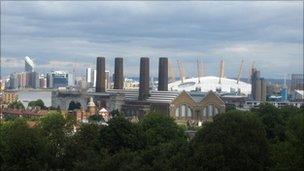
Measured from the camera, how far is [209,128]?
33125mm

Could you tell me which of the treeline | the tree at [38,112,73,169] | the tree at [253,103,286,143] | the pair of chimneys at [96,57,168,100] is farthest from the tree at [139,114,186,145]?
the pair of chimneys at [96,57,168,100]

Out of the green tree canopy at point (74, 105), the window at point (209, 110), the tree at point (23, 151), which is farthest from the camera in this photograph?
the green tree canopy at point (74, 105)

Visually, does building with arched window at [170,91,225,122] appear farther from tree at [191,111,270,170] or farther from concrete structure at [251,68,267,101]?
tree at [191,111,270,170]

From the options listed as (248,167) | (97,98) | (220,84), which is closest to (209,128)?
(248,167)

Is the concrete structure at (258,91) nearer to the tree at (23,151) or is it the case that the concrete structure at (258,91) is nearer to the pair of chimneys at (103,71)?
the pair of chimneys at (103,71)

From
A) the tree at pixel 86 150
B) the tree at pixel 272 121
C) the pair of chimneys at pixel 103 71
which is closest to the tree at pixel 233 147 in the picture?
the tree at pixel 86 150

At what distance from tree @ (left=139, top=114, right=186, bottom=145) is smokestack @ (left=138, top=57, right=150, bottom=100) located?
69.2 m

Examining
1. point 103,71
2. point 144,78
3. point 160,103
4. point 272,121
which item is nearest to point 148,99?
point 144,78

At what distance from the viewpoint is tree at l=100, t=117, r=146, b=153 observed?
4084 cm

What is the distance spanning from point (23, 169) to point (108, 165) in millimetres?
5297

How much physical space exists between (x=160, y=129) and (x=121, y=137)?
5984 mm

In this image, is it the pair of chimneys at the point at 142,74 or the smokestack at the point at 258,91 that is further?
the smokestack at the point at 258,91

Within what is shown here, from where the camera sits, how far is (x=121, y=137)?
41.2 metres

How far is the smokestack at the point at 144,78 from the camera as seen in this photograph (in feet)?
390
